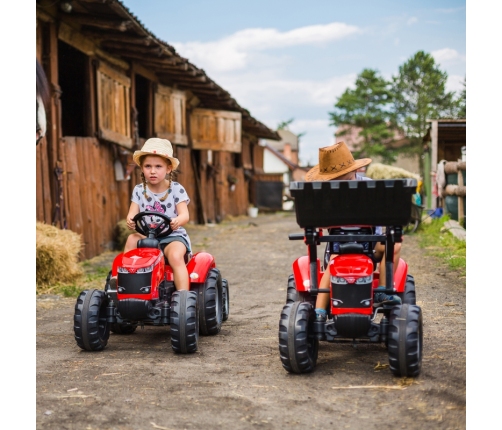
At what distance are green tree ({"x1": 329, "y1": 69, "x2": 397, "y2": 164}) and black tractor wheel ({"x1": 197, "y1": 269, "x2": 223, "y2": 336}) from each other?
44.0 m

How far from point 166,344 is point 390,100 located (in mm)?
45714

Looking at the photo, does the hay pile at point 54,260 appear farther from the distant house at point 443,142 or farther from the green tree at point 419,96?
the green tree at point 419,96

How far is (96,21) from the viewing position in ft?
31.4

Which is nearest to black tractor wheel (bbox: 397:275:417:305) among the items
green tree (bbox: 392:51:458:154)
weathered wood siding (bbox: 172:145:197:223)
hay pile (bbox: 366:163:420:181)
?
hay pile (bbox: 366:163:420:181)

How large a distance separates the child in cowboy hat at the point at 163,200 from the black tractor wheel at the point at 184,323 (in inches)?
11.7

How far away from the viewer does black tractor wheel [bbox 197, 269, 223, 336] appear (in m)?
4.77

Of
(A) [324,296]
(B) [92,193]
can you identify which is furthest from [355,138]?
(A) [324,296]

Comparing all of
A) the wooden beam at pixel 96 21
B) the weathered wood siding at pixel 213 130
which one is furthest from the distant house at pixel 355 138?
the wooden beam at pixel 96 21

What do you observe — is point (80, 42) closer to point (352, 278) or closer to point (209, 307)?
point (209, 307)

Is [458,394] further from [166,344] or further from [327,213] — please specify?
[166,344]

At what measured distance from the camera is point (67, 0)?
8.80 metres

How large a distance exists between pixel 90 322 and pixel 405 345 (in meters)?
1.95

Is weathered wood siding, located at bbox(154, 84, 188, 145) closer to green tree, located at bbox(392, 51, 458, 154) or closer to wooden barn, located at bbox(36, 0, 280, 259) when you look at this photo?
wooden barn, located at bbox(36, 0, 280, 259)

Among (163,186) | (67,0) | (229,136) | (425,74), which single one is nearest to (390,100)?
(425,74)
